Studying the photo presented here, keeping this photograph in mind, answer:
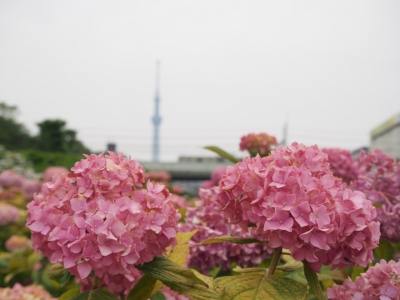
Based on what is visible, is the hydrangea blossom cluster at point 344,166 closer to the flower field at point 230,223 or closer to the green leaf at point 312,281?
the flower field at point 230,223

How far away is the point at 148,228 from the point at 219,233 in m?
0.45

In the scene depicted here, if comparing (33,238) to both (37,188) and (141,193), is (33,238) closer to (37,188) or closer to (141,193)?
(141,193)

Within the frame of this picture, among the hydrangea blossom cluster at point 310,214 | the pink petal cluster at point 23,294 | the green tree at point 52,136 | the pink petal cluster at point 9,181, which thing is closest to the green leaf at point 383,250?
the hydrangea blossom cluster at point 310,214

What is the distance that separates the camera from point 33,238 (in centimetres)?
79

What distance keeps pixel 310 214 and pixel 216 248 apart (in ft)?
1.77

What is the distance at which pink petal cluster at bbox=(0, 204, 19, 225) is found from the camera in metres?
2.93

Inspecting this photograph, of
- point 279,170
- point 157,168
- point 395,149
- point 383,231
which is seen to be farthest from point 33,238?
point 157,168

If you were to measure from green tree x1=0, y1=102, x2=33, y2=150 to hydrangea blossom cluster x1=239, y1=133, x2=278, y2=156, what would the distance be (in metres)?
34.0

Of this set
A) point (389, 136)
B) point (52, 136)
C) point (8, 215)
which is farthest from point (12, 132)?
point (8, 215)

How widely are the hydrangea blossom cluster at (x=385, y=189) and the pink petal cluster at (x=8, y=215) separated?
2.42 metres

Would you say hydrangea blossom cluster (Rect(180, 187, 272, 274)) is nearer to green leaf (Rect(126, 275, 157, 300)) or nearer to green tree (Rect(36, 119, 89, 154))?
green leaf (Rect(126, 275, 157, 300))

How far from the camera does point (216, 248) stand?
45.7 inches

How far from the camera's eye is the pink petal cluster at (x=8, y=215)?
9.61ft

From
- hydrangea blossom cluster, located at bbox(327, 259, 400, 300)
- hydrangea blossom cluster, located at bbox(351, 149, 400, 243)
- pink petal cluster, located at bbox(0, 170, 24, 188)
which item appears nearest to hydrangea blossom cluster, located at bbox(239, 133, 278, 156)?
hydrangea blossom cluster, located at bbox(351, 149, 400, 243)
